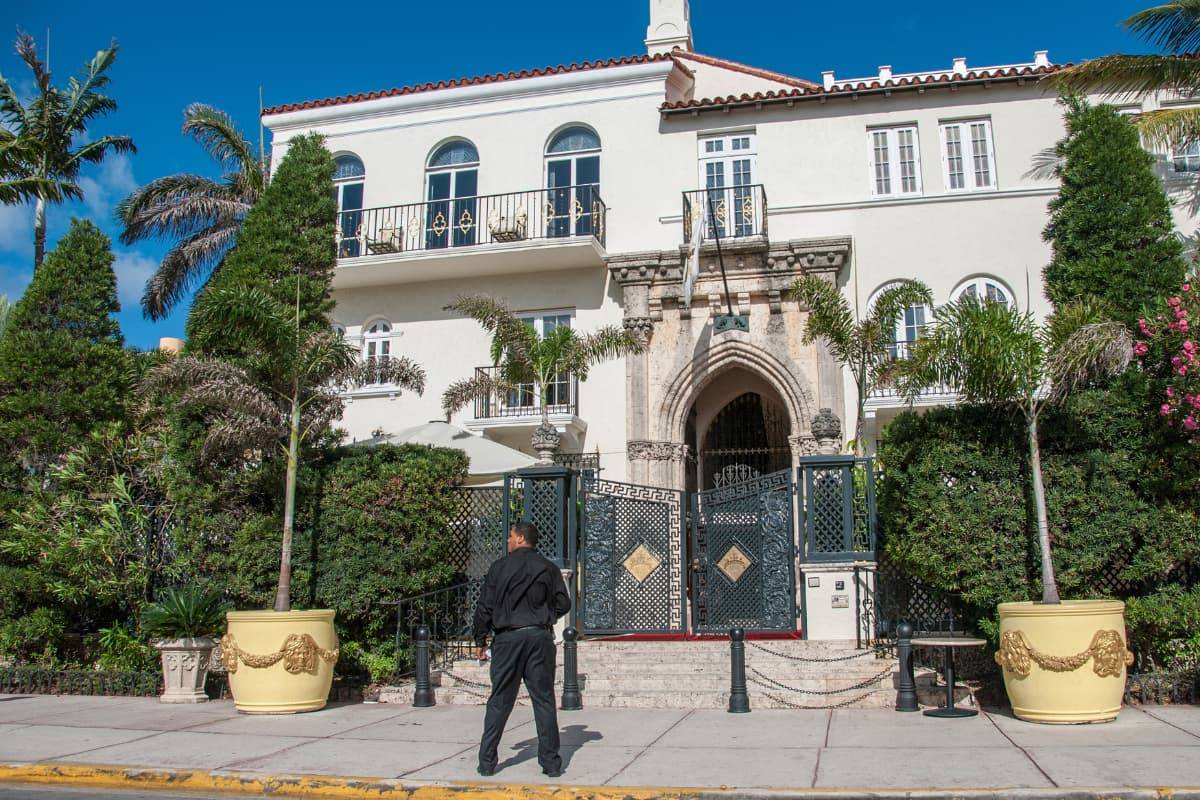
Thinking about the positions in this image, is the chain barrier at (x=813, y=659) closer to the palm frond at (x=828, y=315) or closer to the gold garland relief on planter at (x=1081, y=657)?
the gold garland relief on planter at (x=1081, y=657)

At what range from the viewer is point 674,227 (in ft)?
63.7

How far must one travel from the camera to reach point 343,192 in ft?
70.9

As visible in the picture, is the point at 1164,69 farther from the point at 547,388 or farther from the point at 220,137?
the point at 220,137

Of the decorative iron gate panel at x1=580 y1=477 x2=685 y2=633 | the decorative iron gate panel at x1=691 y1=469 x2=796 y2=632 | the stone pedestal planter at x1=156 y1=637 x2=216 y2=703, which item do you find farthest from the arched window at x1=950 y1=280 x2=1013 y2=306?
the stone pedestal planter at x1=156 y1=637 x2=216 y2=703

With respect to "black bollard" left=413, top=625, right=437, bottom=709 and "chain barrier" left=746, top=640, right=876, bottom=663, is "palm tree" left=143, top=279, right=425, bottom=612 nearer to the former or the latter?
"black bollard" left=413, top=625, right=437, bottom=709

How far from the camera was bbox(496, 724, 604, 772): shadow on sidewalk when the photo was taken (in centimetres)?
760

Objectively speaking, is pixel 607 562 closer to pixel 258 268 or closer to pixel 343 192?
pixel 258 268

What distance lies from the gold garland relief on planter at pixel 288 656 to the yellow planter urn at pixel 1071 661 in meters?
6.93

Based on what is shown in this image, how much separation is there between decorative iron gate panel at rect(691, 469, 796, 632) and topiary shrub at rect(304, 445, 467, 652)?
11.2ft

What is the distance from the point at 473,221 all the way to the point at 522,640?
47.9 ft

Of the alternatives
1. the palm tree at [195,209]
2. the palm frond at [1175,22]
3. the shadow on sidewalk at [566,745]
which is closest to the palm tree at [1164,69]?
the palm frond at [1175,22]

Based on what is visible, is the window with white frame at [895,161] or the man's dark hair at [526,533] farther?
the window with white frame at [895,161]

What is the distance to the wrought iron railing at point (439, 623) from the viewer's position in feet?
39.9

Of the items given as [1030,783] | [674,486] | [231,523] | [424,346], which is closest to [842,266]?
[674,486]
